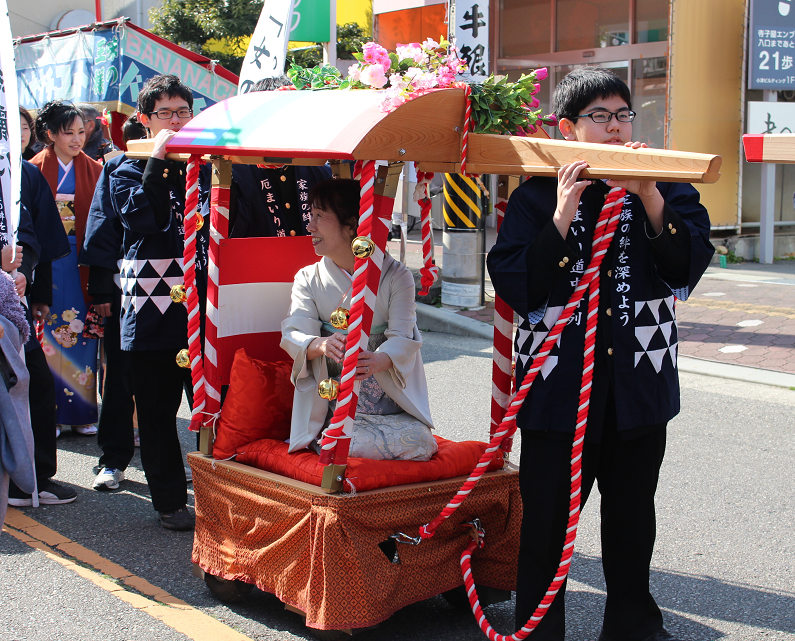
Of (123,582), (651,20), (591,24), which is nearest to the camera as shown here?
(123,582)

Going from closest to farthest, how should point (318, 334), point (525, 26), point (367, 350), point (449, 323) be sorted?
point (367, 350) → point (318, 334) → point (449, 323) → point (525, 26)

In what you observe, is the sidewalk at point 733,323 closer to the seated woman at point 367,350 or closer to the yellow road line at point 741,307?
the yellow road line at point 741,307

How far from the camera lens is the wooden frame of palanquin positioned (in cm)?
A: 225

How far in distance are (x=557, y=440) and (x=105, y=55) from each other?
21.8 ft

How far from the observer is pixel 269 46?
213 inches

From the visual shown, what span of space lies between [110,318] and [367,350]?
2315mm

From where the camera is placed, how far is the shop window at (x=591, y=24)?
44.8ft

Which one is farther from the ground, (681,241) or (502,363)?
(681,241)

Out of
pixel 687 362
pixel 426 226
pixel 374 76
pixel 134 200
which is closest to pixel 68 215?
pixel 134 200

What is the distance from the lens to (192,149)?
2.92 m

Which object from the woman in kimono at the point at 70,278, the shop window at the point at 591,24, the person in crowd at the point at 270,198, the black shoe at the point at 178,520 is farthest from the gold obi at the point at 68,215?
the shop window at the point at 591,24

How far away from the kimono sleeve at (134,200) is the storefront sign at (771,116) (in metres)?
9.46

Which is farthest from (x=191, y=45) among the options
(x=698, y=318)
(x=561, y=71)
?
(x=698, y=318)

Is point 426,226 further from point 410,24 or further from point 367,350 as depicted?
point 410,24
